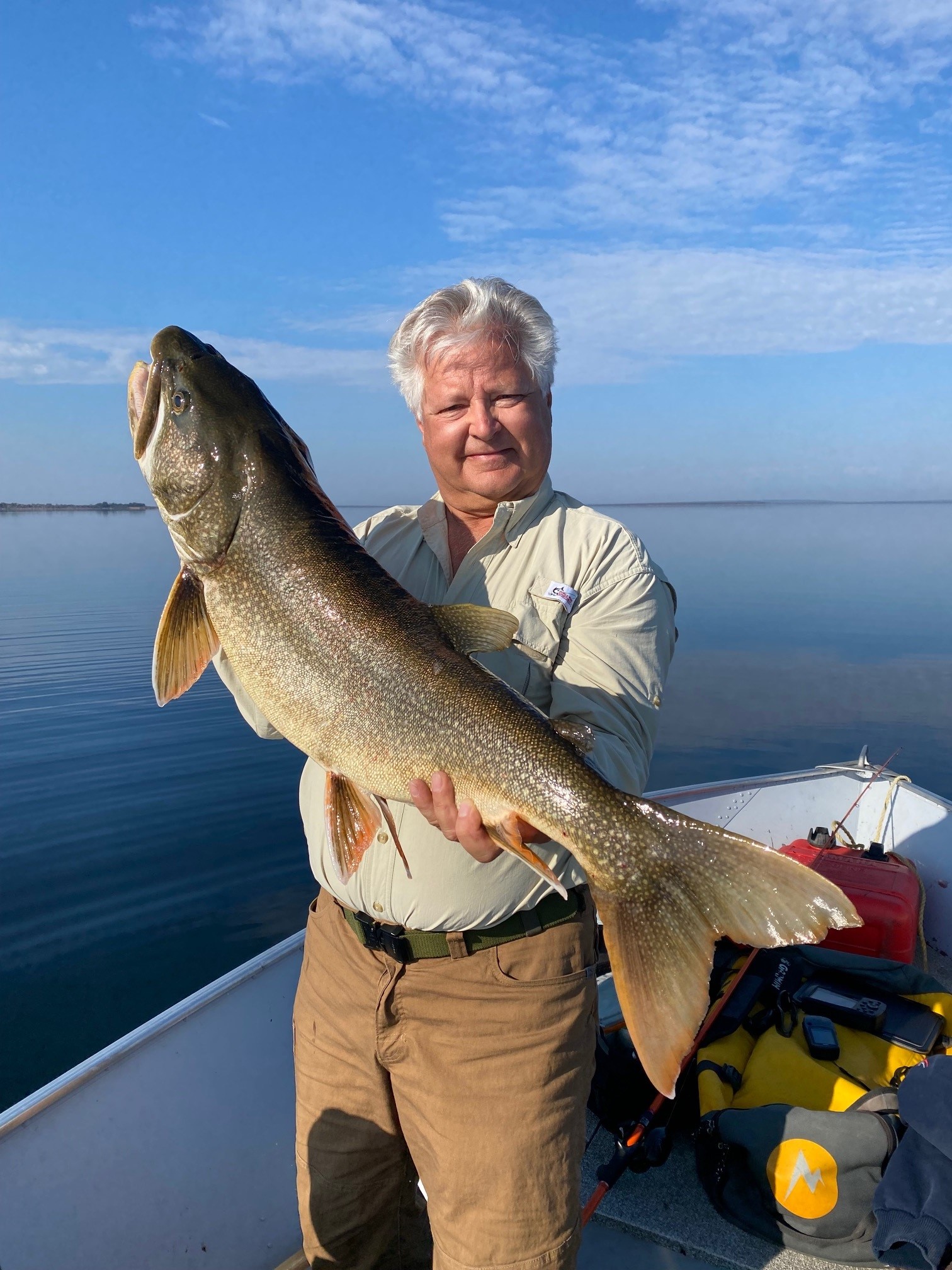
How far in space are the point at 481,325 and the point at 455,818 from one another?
6.02ft

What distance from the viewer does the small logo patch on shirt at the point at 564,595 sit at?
9.32ft

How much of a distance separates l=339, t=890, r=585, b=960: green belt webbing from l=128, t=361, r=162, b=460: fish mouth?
6.30 feet

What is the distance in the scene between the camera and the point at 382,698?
8.13ft

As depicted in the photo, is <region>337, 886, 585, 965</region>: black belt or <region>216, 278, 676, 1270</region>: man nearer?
<region>216, 278, 676, 1270</region>: man

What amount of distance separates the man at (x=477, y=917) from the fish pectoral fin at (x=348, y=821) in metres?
0.12

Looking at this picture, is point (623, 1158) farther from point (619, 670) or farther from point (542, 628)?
point (542, 628)

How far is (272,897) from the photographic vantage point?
28.0 feet

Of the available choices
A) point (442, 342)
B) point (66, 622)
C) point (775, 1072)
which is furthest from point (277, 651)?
point (66, 622)

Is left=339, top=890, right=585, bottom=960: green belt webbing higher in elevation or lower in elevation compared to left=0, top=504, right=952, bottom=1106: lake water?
higher

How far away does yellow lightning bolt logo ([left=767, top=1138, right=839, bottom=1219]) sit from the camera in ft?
11.2

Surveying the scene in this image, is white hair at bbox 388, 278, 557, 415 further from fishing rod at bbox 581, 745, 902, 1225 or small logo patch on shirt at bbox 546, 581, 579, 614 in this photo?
fishing rod at bbox 581, 745, 902, 1225

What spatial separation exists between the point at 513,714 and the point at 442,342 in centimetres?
153

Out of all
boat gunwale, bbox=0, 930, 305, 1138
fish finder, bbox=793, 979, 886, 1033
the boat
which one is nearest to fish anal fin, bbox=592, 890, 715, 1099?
the boat

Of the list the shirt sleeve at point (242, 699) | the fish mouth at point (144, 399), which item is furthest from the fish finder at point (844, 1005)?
the fish mouth at point (144, 399)
